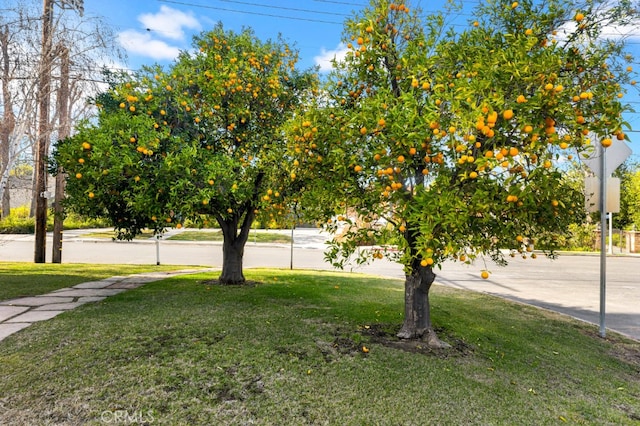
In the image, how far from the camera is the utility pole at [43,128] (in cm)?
633

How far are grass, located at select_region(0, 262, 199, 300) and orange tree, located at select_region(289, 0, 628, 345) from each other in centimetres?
577

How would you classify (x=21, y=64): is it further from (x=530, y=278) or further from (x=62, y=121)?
(x=530, y=278)

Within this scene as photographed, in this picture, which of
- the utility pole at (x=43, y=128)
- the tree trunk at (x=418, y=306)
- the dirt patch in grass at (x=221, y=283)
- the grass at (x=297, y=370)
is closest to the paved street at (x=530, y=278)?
the utility pole at (x=43, y=128)

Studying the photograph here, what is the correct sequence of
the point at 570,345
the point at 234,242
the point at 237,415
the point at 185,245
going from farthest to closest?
the point at 185,245 → the point at 234,242 → the point at 570,345 → the point at 237,415

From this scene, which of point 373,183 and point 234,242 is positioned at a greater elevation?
point 373,183

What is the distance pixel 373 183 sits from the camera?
13.2 feet

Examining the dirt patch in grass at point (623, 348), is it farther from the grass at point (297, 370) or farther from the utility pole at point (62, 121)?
the utility pole at point (62, 121)

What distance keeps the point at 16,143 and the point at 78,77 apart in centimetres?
211

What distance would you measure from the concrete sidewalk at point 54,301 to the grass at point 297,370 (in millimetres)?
308

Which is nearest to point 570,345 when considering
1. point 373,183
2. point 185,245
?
point 373,183

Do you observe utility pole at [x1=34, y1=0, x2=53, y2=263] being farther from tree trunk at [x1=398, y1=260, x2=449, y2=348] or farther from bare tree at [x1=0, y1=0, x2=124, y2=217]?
tree trunk at [x1=398, y1=260, x2=449, y2=348]

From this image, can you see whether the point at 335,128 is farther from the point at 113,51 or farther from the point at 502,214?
the point at 113,51

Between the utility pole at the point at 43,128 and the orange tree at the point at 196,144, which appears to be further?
the utility pole at the point at 43,128

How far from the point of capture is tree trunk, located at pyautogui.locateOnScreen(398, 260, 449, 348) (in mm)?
4502
